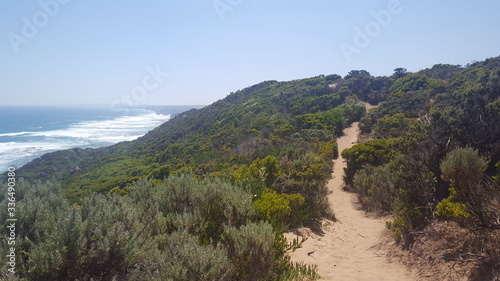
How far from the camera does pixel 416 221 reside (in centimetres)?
608

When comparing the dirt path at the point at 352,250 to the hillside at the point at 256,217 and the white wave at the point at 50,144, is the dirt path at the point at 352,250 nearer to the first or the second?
the hillside at the point at 256,217

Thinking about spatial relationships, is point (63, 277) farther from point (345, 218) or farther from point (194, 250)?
point (345, 218)

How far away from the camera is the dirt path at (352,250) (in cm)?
513

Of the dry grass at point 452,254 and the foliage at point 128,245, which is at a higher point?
the foliage at point 128,245

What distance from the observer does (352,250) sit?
661cm

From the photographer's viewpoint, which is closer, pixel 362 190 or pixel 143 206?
pixel 143 206

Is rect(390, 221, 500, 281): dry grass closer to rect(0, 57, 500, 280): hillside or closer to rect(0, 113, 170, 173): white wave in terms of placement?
rect(0, 57, 500, 280): hillside

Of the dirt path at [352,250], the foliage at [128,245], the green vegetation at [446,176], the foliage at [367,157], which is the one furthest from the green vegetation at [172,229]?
the foliage at [367,157]

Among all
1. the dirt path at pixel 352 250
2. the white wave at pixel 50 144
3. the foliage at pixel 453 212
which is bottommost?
the white wave at pixel 50 144

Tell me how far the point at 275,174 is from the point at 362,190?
16.1ft

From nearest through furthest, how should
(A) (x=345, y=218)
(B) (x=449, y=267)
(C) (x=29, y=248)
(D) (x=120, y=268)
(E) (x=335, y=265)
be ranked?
(C) (x=29, y=248) → (D) (x=120, y=268) → (B) (x=449, y=267) → (E) (x=335, y=265) → (A) (x=345, y=218)

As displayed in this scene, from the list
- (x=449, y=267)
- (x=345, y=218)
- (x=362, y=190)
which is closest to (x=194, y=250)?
(x=449, y=267)

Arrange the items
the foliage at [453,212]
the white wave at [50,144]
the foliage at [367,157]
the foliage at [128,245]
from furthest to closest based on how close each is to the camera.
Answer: the white wave at [50,144] → the foliage at [367,157] → the foliage at [453,212] → the foliage at [128,245]

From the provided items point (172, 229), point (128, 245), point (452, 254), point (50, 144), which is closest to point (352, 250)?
point (452, 254)
